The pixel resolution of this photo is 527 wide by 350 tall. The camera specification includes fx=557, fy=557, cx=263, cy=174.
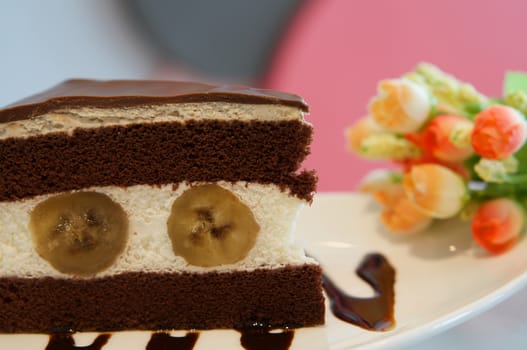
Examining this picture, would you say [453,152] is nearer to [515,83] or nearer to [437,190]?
[437,190]

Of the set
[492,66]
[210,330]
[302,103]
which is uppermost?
[492,66]

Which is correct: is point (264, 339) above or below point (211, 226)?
below

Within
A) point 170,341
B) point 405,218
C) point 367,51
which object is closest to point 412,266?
point 405,218

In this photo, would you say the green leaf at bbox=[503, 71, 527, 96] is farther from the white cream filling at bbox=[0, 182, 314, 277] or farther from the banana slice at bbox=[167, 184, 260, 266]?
the banana slice at bbox=[167, 184, 260, 266]

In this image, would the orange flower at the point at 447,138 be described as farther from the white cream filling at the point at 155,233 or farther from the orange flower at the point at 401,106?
the white cream filling at the point at 155,233

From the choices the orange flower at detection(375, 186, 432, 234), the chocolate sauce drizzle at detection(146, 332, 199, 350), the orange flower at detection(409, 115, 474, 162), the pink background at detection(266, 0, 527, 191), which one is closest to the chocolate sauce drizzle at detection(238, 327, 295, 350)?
the chocolate sauce drizzle at detection(146, 332, 199, 350)

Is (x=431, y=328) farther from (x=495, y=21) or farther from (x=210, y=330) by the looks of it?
(x=495, y=21)

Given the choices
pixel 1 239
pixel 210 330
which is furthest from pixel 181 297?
pixel 1 239
